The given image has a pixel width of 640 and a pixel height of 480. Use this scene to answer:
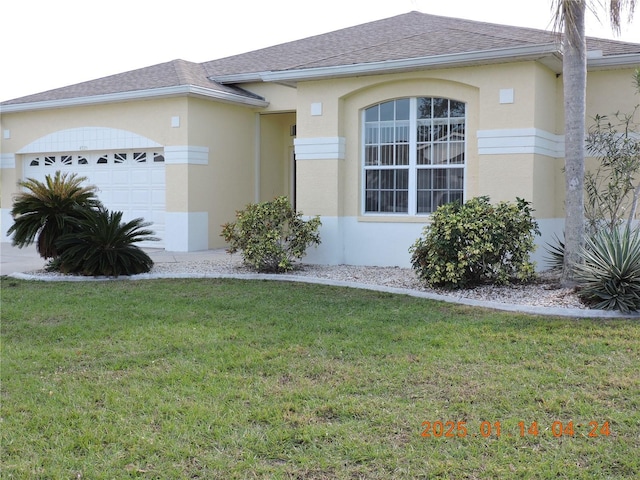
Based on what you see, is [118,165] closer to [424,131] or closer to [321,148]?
[321,148]

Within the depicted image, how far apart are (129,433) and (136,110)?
13.0 metres

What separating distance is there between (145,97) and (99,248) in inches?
222

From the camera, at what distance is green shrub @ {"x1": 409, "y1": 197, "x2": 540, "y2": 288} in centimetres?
962

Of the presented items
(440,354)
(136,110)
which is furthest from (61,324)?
(136,110)

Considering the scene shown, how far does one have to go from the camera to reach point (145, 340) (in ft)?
23.9

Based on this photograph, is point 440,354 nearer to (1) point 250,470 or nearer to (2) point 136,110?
(1) point 250,470

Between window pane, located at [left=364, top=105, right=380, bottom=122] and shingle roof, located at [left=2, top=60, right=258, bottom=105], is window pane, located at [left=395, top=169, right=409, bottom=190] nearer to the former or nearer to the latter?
window pane, located at [left=364, top=105, right=380, bottom=122]

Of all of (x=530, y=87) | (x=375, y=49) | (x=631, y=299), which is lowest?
(x=631, y=299)

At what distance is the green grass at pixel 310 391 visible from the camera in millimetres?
4375

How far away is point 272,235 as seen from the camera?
11.7 meters

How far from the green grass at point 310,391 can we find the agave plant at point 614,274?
2.08 feet

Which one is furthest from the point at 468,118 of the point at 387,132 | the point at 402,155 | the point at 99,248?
the point at 99,248
